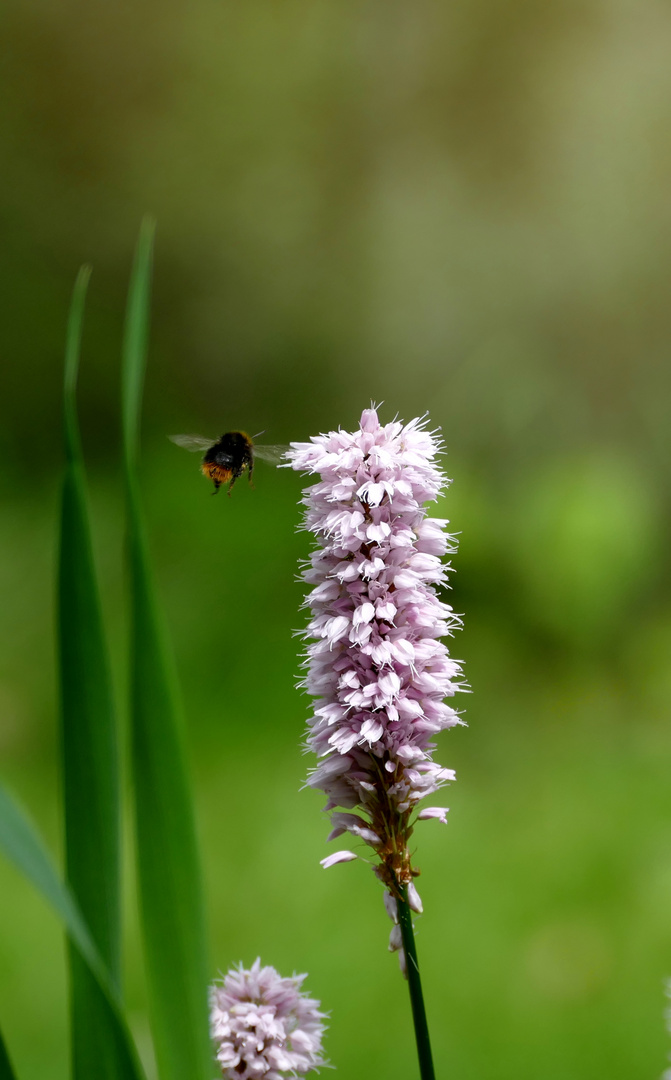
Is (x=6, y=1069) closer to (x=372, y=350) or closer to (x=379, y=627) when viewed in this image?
(x=379, y=627)

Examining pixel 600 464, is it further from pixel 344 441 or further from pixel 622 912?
pixel 344 441

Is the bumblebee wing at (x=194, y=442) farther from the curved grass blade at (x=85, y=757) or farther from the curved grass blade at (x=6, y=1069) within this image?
the curved grass blade at (x=6, y=1069)

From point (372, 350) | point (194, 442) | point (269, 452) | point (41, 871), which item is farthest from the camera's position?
point (372, 350)

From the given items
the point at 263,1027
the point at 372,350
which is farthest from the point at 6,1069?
the point at 372,350

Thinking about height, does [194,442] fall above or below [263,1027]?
above

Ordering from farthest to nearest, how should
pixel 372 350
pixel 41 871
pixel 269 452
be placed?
pixel 372 350, pixel 269 452, pixel 41 871

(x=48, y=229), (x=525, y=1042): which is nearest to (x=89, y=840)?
(x=525, y=1042)

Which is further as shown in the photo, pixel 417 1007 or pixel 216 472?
pixel 216 472
